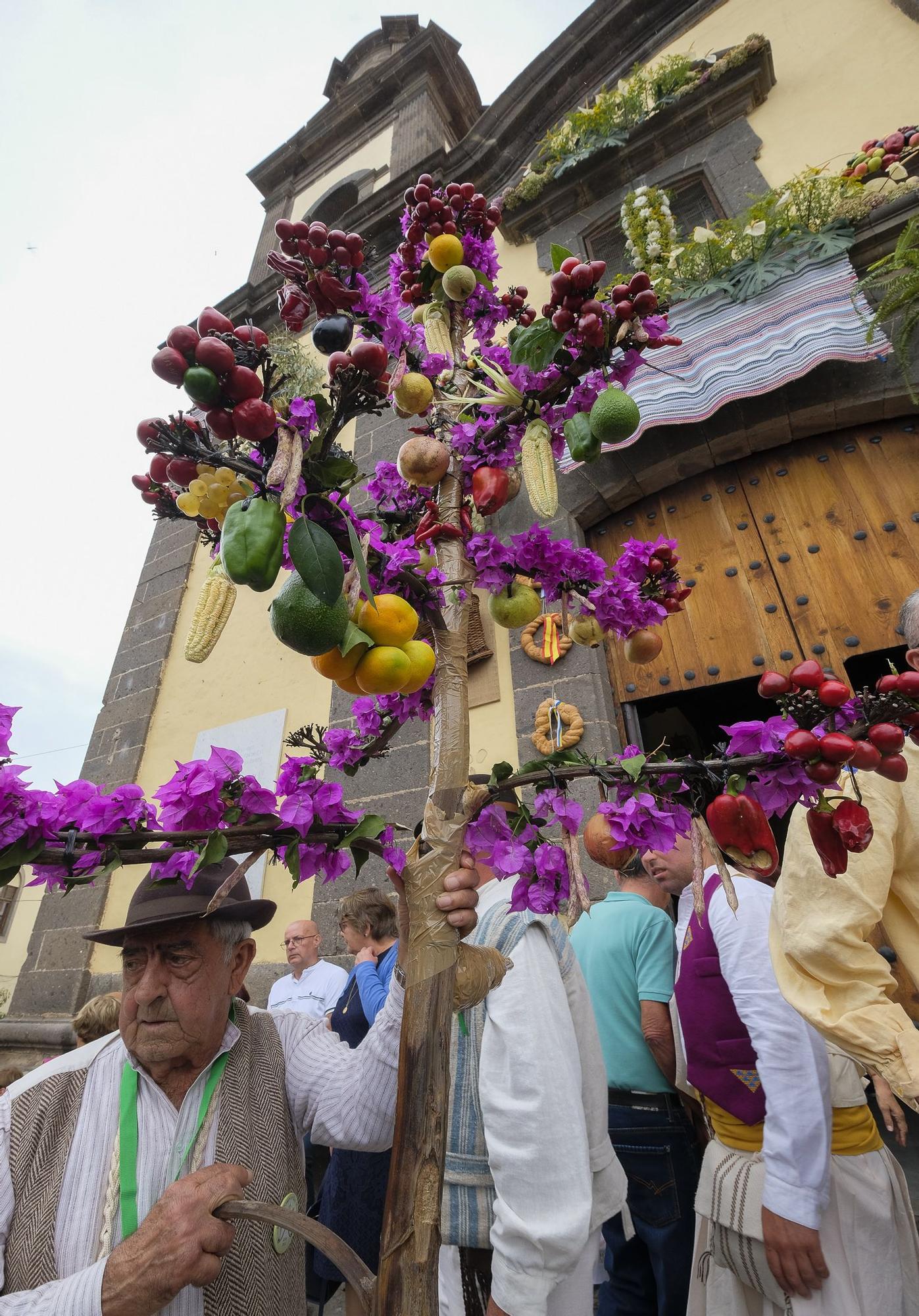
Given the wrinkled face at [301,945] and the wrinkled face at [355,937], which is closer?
the wrinkled face at [355,937]

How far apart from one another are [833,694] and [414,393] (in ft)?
2.91

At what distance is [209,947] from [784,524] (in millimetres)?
3875

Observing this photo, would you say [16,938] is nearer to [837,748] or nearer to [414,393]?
[414,393]

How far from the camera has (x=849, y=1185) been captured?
1732mm

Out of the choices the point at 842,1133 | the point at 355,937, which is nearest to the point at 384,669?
the point at 842,1133

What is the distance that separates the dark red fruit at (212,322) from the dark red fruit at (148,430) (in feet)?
0.49

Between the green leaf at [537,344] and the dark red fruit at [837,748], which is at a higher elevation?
the green leaf at [537,344]

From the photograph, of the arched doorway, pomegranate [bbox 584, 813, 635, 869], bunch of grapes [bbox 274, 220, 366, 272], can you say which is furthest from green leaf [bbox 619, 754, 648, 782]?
the arched doorway

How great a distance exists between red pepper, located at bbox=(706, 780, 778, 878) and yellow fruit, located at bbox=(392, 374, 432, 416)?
2.90 ft

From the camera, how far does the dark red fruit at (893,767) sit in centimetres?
95

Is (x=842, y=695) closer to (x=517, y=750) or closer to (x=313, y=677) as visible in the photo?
(x=517, y=750)

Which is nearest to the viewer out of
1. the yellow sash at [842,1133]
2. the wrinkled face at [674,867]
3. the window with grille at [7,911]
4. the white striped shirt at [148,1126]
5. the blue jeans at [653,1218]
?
the white striped shirt at [148,1126]

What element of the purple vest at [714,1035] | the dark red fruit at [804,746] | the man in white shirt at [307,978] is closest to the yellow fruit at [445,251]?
the dark red fruit at [804,746]

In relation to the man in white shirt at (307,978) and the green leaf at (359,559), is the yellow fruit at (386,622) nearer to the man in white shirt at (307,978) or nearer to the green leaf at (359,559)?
the green leaf at (359,559)
